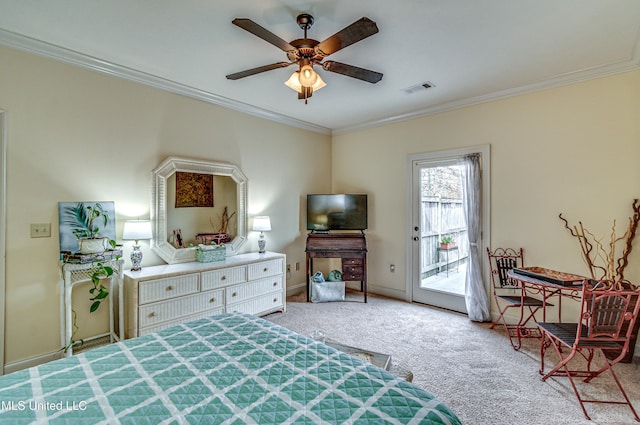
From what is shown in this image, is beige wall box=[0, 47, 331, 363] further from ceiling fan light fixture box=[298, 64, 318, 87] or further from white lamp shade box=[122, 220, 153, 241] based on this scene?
ceiling fan light fixture box=[298, 64, 318, 87]

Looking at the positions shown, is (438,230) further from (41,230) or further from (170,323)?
(41,230)

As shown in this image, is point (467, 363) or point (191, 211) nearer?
point (467, 363)

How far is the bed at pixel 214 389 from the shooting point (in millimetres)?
1061

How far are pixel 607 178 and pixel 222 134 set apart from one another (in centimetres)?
419

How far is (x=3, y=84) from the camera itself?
2385 mm

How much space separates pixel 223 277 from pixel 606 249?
12.7 feet

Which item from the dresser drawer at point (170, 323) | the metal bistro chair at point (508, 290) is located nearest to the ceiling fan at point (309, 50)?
the dresser drawer at point (170, 323)

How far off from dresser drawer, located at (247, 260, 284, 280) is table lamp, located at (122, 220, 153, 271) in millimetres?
1124

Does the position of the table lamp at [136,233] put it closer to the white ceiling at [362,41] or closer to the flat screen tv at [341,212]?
the white ceiling at [362,41]

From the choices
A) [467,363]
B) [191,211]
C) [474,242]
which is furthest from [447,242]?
[191,211]

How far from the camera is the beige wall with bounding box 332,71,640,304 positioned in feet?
9.34

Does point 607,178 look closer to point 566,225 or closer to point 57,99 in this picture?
point 566,225

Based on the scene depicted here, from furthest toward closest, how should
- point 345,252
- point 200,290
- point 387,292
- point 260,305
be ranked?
point 387,292
point 345,252
point 260,305
point 200,290

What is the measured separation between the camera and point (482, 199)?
3.70 m
